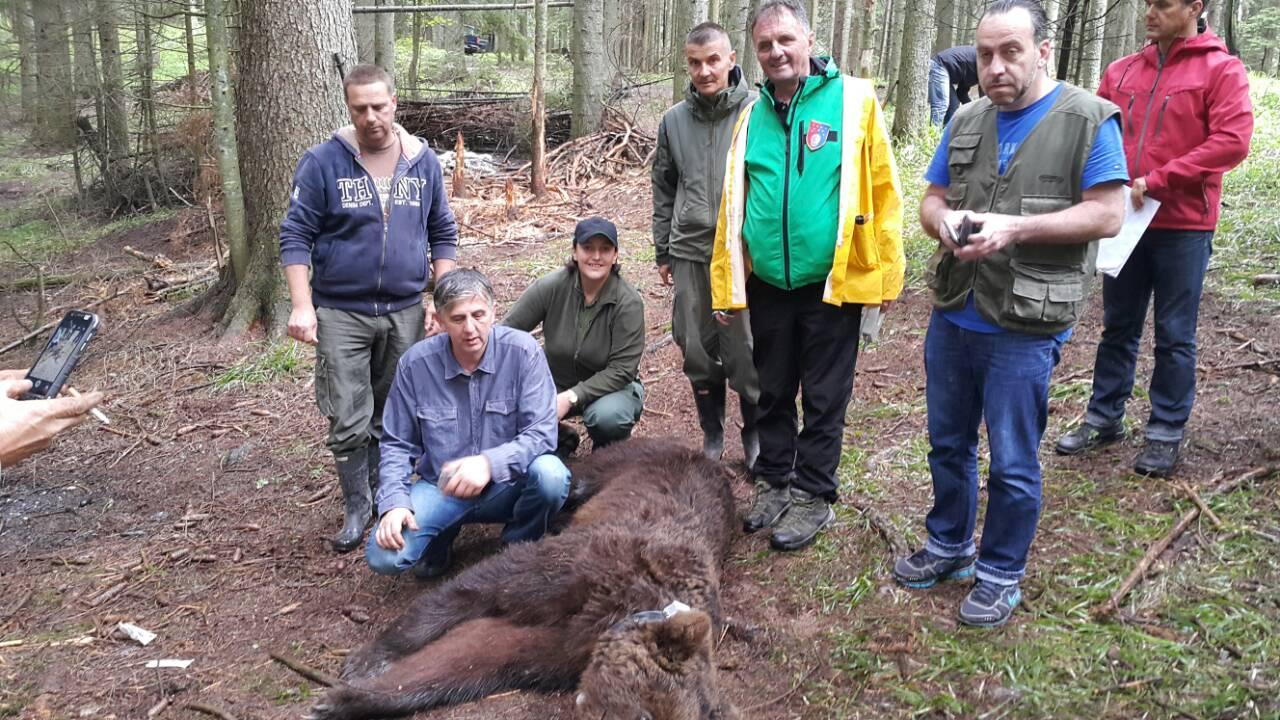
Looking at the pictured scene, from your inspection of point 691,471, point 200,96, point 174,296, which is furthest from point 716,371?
point 200,96

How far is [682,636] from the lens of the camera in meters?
3.13

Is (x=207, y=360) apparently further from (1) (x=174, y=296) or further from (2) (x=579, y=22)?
(2) (x=579, y=22)

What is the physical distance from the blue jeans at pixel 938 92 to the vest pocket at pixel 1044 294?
9917 millimetres

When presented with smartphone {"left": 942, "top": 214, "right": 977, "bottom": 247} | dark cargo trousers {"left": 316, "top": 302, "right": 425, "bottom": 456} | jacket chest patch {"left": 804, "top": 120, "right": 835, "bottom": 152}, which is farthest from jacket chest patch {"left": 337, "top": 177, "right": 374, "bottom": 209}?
smartphone {"left": 942, "top": 214, "right": 977, "bottom": 247}

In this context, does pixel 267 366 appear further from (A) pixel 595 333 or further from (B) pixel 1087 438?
(B) pixel 1087 438

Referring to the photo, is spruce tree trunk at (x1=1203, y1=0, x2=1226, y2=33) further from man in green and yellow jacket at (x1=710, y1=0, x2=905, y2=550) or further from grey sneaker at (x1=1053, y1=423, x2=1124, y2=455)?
man in green and yellow jacket at (x1=710, y1=0, x2=905, y2=550)

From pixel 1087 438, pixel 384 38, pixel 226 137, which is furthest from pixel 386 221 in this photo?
pixel 384 38

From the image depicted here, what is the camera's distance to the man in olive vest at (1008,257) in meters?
2.99

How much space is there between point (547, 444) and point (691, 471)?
0.82 meters

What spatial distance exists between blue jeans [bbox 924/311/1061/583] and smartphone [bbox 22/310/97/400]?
3626 millimetres

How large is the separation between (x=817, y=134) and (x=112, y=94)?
1532cm

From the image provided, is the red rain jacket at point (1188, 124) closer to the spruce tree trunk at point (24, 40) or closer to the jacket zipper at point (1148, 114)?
the jacket zipper at point (1148, 114)

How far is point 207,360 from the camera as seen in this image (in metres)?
7.30

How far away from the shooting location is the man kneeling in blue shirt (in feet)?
13.1
